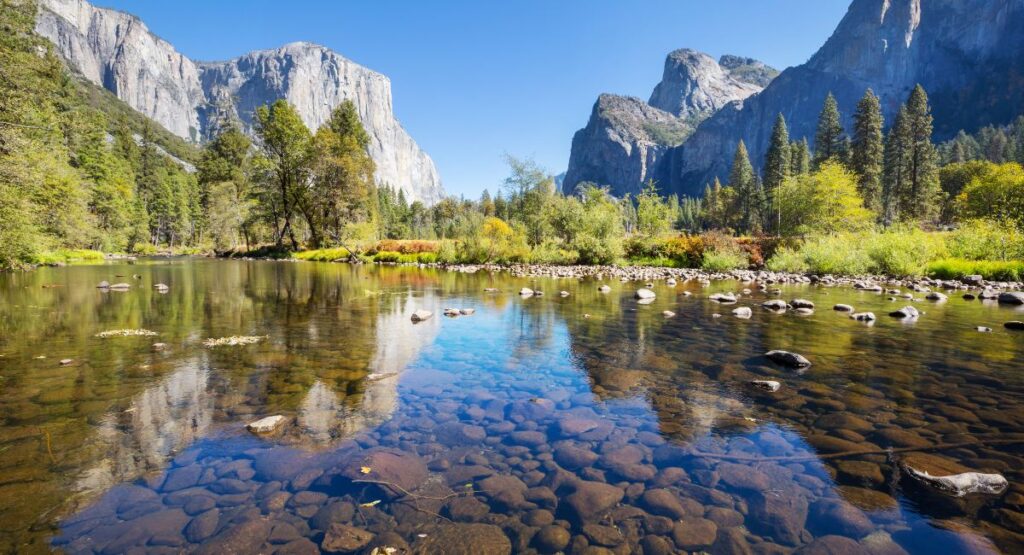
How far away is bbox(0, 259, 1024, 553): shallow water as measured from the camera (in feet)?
10.7

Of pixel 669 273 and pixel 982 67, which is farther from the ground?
pixel 982 67

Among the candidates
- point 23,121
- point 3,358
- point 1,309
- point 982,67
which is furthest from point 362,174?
point 982,67

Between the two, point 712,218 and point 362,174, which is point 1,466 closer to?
point 362,174

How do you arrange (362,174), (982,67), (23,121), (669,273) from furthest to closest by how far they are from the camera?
(982,67) → (362,174) → (669,273) → (23,121)

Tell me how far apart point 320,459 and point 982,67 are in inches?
9823

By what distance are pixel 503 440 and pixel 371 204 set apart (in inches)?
1945

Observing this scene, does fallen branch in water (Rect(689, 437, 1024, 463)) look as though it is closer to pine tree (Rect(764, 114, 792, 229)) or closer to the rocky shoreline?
the rocky shoreline

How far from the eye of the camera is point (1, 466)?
12.9 ft

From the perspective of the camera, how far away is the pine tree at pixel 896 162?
6200 cm

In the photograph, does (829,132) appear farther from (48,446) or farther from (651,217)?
(48,446)

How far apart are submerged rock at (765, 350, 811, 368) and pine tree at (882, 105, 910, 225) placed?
71005mm

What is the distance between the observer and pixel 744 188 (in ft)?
287

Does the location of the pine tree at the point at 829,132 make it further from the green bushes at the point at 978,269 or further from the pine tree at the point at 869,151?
the green bushes at the point at 978,269

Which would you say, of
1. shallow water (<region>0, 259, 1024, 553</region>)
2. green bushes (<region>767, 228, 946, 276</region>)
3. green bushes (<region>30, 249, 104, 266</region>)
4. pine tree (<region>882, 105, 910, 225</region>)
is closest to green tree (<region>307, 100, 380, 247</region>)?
green bushes (<region>30, 249, 104, 266</region>)
